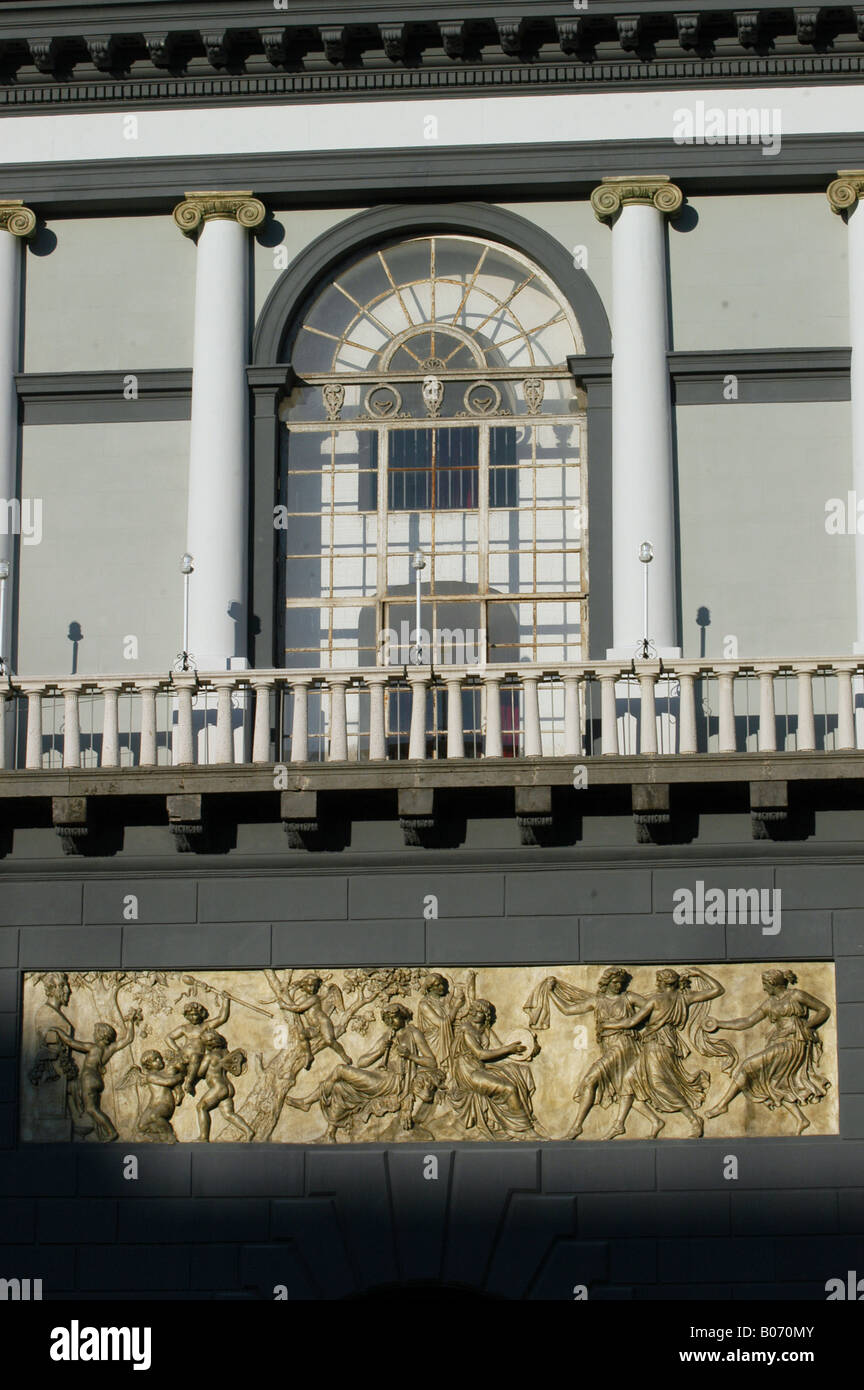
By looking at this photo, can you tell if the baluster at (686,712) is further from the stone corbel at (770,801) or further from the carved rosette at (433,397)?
the carved rosette at (433,397)

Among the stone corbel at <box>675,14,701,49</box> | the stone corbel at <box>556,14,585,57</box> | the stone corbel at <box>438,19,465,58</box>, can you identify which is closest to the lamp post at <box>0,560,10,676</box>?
the stone corbel at <box>438,19,465,58</box>

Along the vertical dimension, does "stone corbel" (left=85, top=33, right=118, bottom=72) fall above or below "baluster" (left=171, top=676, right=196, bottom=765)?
above

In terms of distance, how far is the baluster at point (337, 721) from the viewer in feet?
68.4

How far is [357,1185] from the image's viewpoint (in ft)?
66.3

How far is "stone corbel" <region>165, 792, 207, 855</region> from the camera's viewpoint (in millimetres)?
20531

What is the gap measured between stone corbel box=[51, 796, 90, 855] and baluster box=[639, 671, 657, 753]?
209 inches

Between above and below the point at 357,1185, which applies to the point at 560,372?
above

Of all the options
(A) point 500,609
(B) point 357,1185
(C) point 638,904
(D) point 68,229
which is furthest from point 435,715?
(D) point 68,229

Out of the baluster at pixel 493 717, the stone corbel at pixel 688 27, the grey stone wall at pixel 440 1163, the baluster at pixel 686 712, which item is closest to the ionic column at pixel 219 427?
the grey stone wall at pixel 440 1163

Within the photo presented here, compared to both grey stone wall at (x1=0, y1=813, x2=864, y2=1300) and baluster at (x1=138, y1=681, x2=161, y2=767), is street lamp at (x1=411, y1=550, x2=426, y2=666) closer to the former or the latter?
baluster at (x1=138, y1=681, x2=161, y2=767)

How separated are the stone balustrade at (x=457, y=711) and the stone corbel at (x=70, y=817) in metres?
0.48
